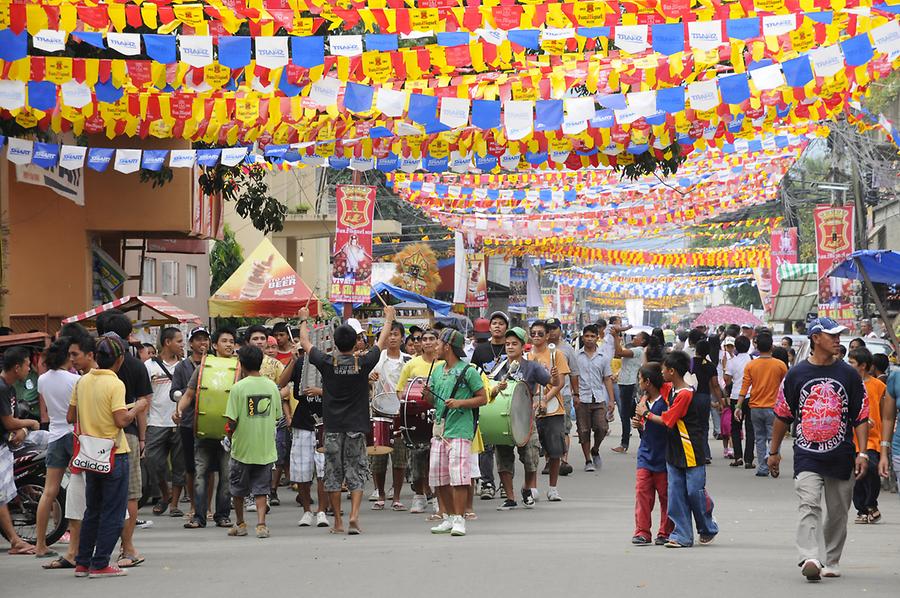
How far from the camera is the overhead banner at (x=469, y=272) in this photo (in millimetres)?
36656

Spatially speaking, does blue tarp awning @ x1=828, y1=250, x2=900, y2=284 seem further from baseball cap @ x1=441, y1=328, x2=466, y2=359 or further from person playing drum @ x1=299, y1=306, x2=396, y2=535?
person playing drum @ x1=299, y1=306, x2=396, y2=535

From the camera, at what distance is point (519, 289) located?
48.4 meters

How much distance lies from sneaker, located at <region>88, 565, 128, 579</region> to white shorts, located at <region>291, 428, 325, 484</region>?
3122mm

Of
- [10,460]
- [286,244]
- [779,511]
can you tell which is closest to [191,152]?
[10,460]

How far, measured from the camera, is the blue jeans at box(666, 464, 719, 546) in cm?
1005

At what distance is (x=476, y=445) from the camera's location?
1227 centimetres

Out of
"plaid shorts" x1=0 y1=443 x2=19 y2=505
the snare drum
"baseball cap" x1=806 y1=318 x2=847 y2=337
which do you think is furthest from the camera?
the snare drum

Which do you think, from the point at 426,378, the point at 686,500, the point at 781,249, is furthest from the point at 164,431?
the point at 781,249

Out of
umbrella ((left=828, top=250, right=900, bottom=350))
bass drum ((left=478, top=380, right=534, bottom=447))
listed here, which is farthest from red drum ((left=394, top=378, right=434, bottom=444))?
umbrella ((left=828, top=250, right=900, bottom=350))

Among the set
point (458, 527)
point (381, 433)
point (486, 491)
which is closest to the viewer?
point (458, 527)

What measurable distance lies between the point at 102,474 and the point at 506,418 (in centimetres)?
470

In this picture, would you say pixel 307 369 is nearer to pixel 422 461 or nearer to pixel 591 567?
pixel 422 461

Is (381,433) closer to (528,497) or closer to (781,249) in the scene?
(528,497)

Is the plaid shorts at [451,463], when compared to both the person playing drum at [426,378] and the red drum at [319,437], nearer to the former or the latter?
the person playing drum at [426,378]
